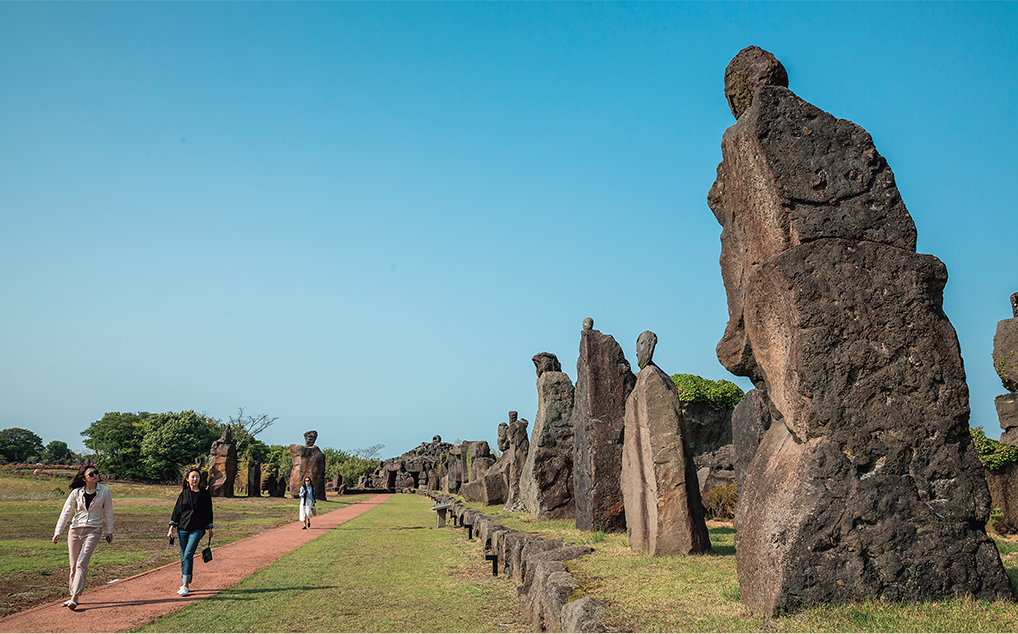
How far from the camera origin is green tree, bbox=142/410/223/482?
40.1 metres

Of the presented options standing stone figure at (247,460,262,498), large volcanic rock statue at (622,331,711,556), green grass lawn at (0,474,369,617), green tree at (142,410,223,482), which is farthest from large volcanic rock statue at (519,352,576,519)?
green tree at (142,410,223,482)

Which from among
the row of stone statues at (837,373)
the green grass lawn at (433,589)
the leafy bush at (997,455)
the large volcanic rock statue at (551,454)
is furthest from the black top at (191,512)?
the leafy bush at (997,455)

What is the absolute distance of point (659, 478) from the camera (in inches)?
278

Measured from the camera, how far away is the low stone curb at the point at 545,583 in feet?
14.3

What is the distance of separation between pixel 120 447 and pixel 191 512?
40.2m

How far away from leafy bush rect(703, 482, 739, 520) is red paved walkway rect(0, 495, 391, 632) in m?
8.39

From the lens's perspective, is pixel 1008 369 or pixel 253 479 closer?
pixel 1008 369

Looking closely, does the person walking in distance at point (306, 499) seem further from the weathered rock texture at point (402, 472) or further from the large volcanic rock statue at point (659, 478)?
the weathered rock texture at point (402, 472)

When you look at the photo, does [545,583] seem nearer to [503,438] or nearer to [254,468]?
[503,438]

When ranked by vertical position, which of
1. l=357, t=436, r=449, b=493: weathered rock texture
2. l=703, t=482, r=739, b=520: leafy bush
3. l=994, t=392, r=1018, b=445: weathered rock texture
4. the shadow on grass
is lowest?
l=357, t=436, r=449, b=493: weathered rock texture

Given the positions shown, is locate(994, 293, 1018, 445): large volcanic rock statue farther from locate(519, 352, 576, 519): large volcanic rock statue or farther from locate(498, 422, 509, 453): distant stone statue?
locate(498, 422, 509, 453): distant stone statue

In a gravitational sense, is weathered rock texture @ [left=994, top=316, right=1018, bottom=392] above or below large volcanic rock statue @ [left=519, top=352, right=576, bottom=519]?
above

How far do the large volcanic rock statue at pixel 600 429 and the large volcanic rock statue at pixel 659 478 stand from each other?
199 cm

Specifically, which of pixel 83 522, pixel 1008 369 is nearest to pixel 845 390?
pixel 83 522
